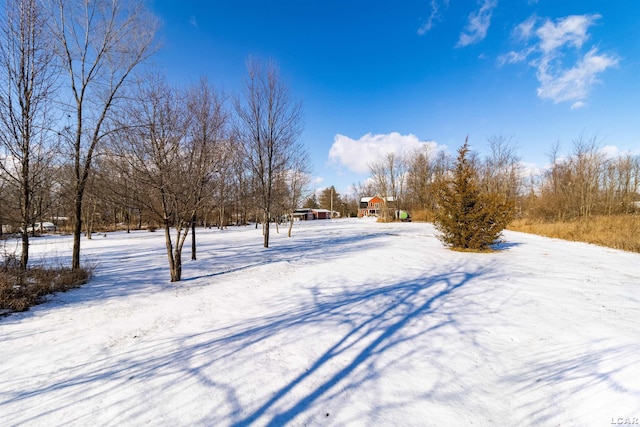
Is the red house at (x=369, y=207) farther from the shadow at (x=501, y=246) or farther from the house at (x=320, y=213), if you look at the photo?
the shadow at (x=501, y=246)

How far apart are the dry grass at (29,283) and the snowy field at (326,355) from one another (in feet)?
0.96

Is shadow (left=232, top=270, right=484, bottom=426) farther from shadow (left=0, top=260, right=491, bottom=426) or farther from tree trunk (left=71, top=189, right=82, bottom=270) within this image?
tree trunk (left=71, top=189, right=82, bottom=270)

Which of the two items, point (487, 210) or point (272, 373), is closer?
point (272, 373)

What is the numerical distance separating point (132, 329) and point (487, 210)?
12177mm

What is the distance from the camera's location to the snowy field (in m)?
2.19

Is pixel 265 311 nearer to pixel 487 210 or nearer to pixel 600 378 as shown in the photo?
pixel 600 378

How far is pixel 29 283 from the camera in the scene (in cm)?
498

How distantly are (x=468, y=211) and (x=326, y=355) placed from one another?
10302 mm

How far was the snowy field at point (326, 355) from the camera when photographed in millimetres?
2186

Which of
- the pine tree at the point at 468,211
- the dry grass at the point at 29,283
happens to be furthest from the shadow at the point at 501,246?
the dry grass at the point at 29,283

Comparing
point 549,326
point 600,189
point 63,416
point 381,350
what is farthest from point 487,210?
point 600,189

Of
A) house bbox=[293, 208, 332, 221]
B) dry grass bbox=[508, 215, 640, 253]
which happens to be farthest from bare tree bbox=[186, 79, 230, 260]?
house bbox=[293, 208, 332, 221]

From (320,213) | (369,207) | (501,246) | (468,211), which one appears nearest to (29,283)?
(468,211)

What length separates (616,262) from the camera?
862 centimetres
